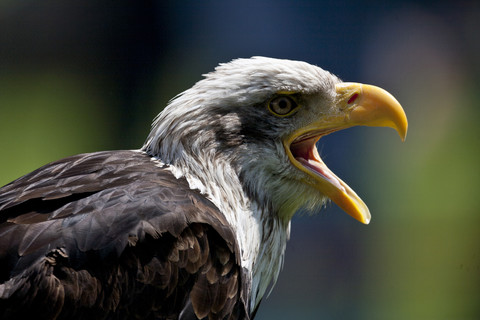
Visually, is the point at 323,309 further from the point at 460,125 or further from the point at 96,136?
the point at 96,136

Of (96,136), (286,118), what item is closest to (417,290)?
(96,136)

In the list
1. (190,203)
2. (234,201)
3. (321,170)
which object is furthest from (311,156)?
(190,203)

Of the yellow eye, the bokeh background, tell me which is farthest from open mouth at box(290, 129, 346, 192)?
the bokeh background

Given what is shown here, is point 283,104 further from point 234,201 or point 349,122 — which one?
point 234,201

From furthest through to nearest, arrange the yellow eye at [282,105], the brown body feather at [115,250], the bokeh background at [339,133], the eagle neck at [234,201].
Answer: the bokeh background at [339,133] < the yellow eye at [282,105] < the eagle neck at [234,201] < the brown body feather at [115,250]

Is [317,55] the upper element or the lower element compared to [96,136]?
upper

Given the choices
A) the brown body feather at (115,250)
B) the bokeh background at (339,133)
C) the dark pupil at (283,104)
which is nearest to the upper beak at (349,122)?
the dark pupil at (283,104)

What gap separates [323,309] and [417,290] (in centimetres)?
78

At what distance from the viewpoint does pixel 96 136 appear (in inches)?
203

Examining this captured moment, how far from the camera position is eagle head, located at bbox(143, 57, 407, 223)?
2539 millimetres

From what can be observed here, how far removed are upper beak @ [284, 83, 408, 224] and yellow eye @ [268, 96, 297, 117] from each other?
0.09 m

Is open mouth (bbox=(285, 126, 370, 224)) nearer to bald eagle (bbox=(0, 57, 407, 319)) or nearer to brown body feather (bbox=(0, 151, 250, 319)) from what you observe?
bald eagle (bbox=(0, 57, 407, 319))

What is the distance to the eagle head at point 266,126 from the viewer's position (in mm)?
2539

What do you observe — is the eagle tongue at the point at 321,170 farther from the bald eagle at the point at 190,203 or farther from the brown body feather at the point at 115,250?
the brown body feather at the point at 115,250
